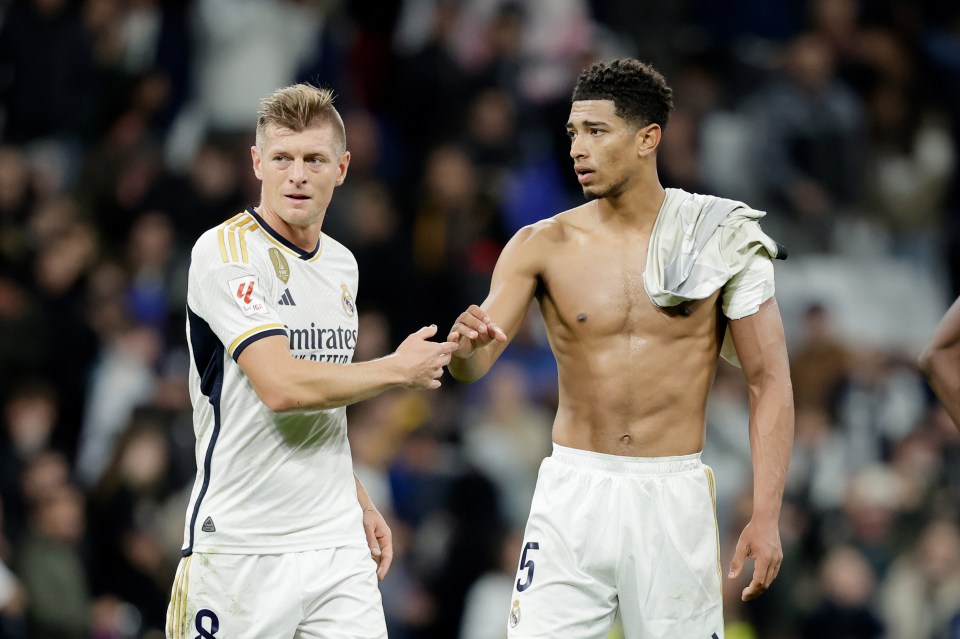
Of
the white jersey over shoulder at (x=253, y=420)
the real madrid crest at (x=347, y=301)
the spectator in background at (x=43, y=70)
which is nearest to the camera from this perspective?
the white jersey over shoulder at (x=253, y=420)

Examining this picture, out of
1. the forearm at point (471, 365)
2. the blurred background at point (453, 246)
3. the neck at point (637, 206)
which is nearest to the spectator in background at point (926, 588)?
the blurred background at point (453, 246)

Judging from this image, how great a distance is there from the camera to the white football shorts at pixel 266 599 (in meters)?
4.79

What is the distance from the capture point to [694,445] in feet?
17.6

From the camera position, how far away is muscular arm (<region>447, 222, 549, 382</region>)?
5125 mm

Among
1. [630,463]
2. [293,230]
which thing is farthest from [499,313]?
[293,230]

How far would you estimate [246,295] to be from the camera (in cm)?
472

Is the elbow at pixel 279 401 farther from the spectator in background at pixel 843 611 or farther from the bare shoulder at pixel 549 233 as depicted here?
the spectator in background at pixel 843 611

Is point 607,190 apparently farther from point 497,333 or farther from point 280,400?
point 280,400

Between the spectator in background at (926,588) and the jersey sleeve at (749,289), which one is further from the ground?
the jersey sleeve at (749,289)

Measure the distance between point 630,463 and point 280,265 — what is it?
4.71ft

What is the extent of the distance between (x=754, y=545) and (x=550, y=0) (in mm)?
7616

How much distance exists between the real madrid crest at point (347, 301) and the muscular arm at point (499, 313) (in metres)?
0.36

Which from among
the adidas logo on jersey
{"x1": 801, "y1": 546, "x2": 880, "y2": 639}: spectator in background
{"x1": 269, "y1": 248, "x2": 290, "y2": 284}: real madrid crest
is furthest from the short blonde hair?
{"x1": 801, "y1": 546, "x2": 880, "y2": 639}: spectator in background

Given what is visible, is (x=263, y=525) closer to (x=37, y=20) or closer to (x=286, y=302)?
(x=286, y=302)
